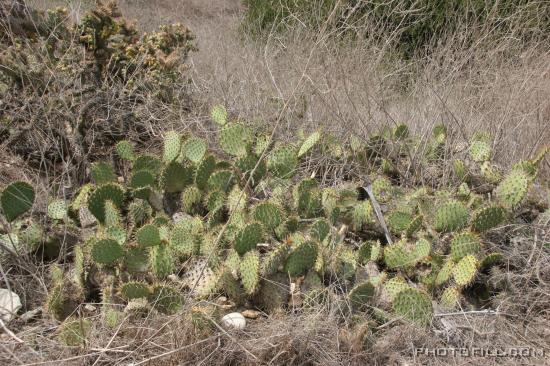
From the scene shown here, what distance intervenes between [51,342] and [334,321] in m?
0.92

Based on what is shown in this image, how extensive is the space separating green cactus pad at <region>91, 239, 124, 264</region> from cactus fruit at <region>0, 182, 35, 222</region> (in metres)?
0.40

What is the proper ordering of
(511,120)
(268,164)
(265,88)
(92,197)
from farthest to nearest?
(265,88)
(511,120)
(268,164)
(92,197)

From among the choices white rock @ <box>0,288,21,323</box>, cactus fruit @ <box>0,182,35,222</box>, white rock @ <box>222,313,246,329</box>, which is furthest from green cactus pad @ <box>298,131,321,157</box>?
white rock @ <box>0,288,21,323</box>

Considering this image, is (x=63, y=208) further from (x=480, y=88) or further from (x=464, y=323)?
(x=480, y=88)

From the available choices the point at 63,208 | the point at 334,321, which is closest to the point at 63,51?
the point at 63,208

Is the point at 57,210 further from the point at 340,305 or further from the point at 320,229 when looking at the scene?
the point at 340,305

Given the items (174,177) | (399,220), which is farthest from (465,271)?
(174,177)

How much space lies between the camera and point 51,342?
5.69 feet

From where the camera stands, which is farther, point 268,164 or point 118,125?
point 118,125

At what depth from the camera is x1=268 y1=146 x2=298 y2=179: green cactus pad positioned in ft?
8.41

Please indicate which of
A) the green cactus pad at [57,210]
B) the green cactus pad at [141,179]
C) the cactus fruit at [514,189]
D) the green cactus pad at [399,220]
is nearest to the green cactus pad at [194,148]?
the green cactus pad at [141,179]

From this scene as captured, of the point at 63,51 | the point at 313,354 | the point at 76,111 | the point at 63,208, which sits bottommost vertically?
the point at 313,354

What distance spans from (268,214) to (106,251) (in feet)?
2.04

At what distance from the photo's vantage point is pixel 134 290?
5.90ft
